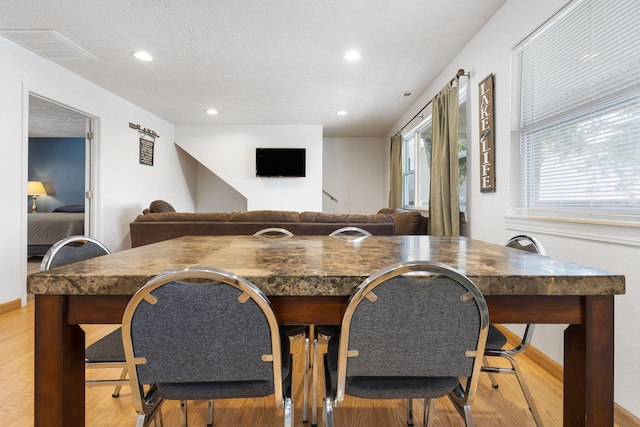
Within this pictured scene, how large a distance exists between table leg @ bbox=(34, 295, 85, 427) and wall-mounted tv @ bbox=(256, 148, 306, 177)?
16.5ft

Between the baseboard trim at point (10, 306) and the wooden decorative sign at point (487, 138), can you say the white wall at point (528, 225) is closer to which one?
the wooden decorative sign at point (487, 138)

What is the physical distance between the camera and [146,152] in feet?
16.6

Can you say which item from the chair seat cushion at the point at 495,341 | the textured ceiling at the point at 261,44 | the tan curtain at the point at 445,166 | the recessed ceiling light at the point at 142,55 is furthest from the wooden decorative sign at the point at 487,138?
the recessed ceiling light at the point at 142,55

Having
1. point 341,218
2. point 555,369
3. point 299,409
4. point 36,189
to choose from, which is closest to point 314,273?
point 299,409

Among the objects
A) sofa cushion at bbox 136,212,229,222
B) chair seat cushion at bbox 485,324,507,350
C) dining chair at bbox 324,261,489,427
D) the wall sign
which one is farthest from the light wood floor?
the wall sign

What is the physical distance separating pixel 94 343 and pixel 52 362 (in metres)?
0.37

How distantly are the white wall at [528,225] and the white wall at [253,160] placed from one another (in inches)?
110

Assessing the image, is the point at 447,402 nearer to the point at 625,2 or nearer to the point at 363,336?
the point at 363,336

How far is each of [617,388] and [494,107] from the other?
189cm

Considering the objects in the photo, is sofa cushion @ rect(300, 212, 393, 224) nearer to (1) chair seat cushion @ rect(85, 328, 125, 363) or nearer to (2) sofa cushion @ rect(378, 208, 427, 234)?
(2) sofa cushion @ rect(378, 208, 427, 234)

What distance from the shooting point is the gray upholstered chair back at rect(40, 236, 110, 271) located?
3.75 feet

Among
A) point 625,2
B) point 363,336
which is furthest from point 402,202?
point 363,336

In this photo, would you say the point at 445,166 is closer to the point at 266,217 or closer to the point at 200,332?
the point at 266,217

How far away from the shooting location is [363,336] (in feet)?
2.52
